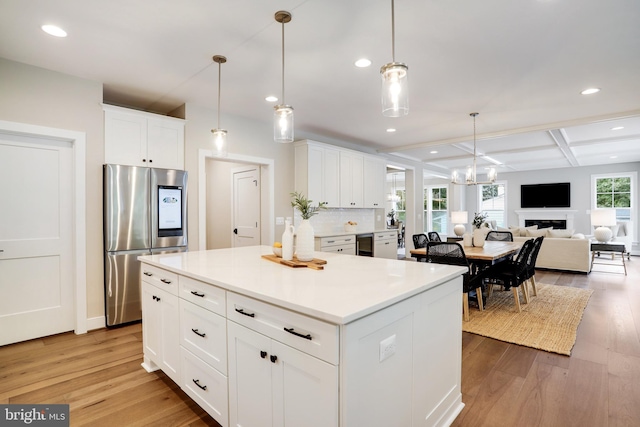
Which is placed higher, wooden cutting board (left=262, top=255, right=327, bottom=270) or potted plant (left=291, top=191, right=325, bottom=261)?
potted plant (left=291, top=191, right=325, bottom=261)

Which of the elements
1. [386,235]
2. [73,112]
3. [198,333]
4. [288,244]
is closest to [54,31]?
[73,112]

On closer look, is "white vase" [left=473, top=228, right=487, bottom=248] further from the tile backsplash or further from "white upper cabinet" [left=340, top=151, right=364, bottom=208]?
the tile backsplash

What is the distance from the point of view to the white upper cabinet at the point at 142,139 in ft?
11.2

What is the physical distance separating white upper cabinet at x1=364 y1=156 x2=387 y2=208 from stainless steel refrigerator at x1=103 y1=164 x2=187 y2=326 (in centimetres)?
364

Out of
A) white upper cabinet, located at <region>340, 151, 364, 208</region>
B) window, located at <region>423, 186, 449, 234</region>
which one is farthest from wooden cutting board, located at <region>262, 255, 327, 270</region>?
window, located at <region>423, 186, 449, 234</region>

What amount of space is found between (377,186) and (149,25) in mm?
4983

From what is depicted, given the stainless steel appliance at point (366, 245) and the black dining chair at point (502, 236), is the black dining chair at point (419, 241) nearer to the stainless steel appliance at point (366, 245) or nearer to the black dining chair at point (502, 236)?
the stainless steel appliance at point (366, 245)

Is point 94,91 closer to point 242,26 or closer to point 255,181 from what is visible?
point 242,26

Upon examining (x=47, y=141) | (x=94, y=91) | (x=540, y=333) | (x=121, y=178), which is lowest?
(x=540, y=333)

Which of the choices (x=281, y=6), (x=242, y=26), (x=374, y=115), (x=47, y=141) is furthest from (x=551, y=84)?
(x=47, y=141)

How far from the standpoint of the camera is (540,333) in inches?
127

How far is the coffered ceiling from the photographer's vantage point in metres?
2.16

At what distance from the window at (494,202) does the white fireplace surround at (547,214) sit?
52 centimetres

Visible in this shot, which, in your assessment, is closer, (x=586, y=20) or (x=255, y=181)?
(x=586, y=20)
